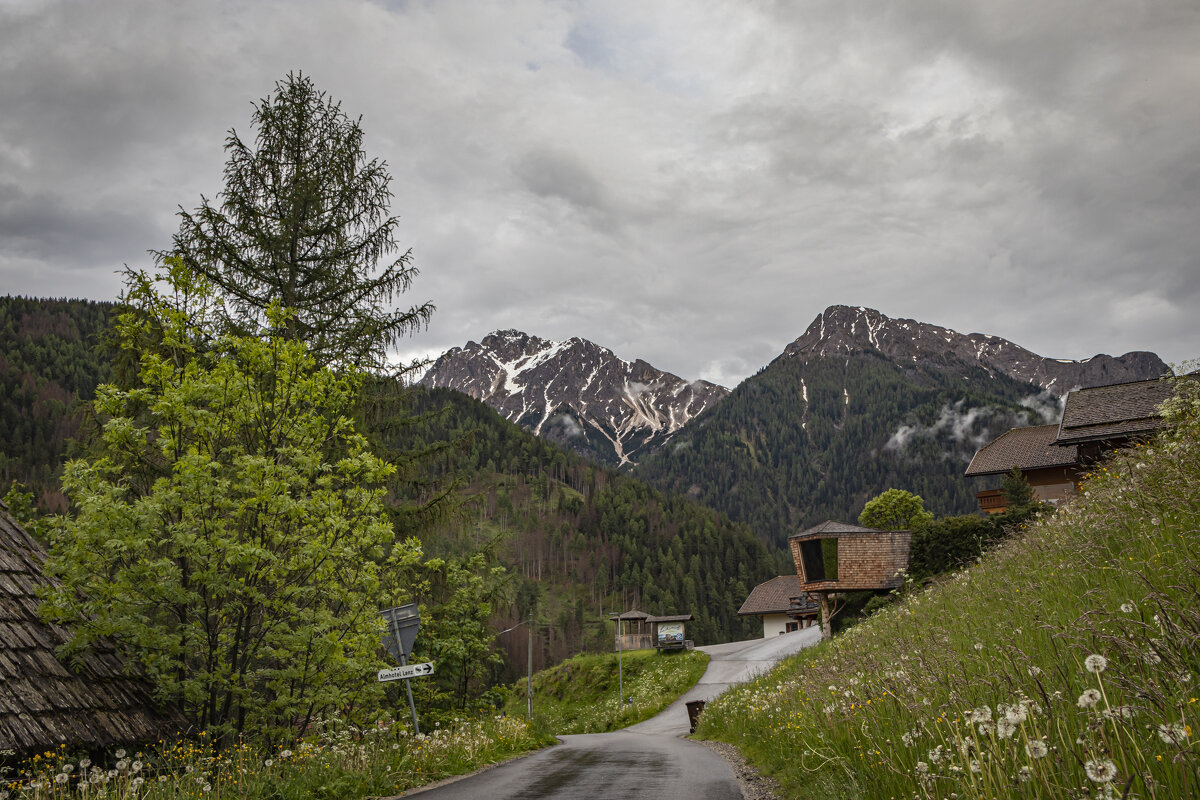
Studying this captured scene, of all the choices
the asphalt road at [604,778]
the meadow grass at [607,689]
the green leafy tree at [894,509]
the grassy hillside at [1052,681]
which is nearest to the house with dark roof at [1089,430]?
the grassy hillside at [1052,681]

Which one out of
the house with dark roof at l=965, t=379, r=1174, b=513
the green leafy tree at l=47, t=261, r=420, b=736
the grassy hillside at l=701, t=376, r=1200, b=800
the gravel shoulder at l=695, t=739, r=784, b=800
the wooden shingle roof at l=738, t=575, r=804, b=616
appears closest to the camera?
the grassy hillside at l=701, t=376, r=1200, b=800

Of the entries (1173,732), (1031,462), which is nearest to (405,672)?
(1173,732)

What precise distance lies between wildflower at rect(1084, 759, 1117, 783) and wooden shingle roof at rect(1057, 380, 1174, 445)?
2895cm

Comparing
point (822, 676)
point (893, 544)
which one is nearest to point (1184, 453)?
point (822, 676)

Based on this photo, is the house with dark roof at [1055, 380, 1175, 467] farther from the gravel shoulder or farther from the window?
the gravel shoulder

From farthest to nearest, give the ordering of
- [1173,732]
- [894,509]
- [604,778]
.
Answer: [894,509] < [604,778] < [1173,732]

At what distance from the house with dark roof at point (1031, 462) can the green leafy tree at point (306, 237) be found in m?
34.1

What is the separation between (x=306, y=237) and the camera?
1705 centimetres

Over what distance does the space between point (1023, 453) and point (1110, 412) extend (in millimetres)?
15141

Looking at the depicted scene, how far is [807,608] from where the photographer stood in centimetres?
7662

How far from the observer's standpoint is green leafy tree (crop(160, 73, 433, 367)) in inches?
634

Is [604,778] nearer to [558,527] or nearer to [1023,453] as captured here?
[1023,453]

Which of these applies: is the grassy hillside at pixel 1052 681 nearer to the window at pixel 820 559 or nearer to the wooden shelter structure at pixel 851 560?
the wooden shelter structure at pixel 851 560

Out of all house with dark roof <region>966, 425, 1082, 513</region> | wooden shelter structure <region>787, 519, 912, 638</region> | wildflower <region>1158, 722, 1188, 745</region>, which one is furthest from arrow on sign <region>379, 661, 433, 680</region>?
house with dark roof <region>966, 425, 1082, 513</region>
